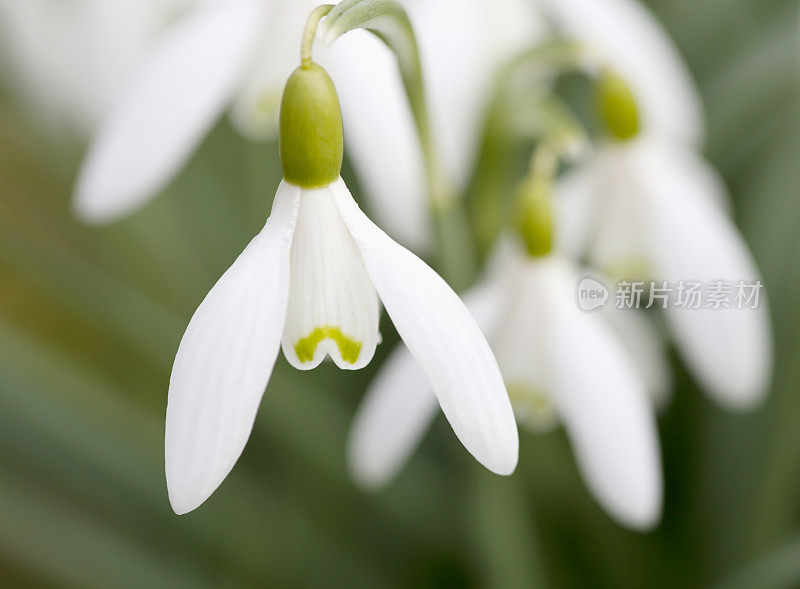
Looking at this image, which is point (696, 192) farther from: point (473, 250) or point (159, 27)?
point (159, 27)

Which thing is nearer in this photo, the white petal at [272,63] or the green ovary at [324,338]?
the green ovary at [324,338]

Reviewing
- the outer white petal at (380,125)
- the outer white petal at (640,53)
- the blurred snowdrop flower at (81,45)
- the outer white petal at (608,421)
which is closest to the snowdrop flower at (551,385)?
the outer white petal at (608,421)

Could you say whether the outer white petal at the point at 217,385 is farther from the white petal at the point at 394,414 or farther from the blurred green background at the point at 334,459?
the blurred green background at the point at 334,459

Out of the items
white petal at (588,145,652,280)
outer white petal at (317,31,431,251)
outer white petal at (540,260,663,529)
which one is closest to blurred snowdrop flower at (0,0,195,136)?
outer white petal at (317,31,431,251)

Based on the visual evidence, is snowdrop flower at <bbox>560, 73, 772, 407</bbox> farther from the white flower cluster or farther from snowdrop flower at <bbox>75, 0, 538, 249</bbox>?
snowdrop flower at <bbox>75, 0, 538, 249</bbox>

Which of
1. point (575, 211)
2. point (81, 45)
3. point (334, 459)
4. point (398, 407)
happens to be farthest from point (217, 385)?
point (81, 45)

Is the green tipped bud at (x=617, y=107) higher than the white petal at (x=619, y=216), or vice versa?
the green tipped bud at (x=617, y=107)

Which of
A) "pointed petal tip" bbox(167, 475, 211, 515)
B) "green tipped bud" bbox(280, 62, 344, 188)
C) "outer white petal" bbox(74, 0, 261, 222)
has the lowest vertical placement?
"pointed petal tip" bbox(167, 475, 211, 515)
